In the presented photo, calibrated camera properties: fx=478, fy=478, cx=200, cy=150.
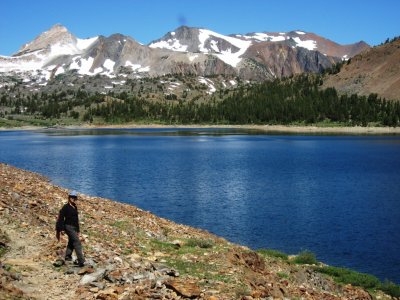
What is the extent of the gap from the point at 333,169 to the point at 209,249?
76188 mm

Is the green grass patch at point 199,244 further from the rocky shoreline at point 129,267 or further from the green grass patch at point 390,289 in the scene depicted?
the green grass patch at point 390,289

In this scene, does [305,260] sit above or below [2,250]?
below

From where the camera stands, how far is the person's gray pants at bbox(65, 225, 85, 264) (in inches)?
893

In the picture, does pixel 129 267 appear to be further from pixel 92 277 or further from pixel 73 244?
pixel 73 244

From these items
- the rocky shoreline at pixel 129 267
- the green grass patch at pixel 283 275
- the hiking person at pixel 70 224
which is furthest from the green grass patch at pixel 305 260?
the hiking person at pixel 70 224

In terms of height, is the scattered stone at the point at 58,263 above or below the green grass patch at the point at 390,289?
above

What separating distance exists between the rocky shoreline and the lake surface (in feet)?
37.8

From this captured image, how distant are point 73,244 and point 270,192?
172 feet

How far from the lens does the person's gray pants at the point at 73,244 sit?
2269 centimetres

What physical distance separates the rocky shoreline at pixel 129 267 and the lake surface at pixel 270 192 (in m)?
11.5

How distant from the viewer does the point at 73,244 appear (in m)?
22.8

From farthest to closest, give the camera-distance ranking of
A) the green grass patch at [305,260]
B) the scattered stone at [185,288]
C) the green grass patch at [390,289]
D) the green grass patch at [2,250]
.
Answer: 1. the green grass patch at [305,260]
2. the green grass patch at [390,289]
3. the green grass patch at [2,250]
4. the scattered stone at [185,288]

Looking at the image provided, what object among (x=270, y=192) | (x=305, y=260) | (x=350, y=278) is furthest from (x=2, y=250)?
(x=270, y=192)

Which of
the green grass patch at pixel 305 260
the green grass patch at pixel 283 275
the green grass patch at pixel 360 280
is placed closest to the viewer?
the green grass patch at pixel 283 275
